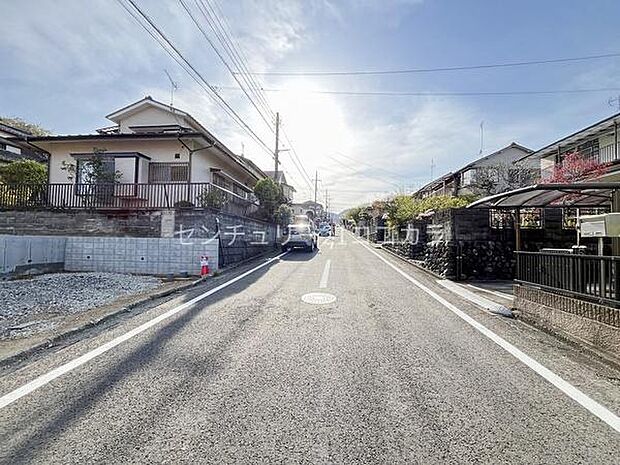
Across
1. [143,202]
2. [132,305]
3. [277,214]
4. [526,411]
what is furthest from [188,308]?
[277,214]

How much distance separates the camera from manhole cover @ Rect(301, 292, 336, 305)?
758 centimetres

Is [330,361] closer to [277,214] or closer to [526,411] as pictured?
[526,411]

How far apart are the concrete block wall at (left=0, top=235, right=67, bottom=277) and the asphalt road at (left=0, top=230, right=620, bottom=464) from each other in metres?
6.59

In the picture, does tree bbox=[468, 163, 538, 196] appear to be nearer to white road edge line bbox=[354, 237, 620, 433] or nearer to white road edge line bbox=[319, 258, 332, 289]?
white road edge line bbox=[319, 258, 332, 289]

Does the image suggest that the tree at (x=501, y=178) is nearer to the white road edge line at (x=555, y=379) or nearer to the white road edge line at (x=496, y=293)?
the white road edge line at (x=496, y=293)

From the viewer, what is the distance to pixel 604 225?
5.80 metres

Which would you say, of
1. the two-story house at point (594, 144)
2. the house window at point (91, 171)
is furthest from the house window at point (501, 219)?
the house window at point (91, 171)

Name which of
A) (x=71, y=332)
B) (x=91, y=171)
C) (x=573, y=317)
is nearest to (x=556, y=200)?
(x=573, y=317)

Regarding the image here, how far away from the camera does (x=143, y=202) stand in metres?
14.3

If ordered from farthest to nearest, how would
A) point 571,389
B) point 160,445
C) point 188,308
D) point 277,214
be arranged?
point 277,214 < point 188,308 < point 571,389 < point 160,445

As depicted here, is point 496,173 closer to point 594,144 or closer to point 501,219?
point 594,144

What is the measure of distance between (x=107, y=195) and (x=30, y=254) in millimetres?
4031

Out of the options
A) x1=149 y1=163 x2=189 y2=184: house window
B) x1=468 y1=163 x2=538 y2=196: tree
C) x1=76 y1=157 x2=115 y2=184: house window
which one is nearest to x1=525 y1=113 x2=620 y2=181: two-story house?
x1=468 y1=163 x2=538 y2=196: tree

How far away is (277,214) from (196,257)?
13564mm
